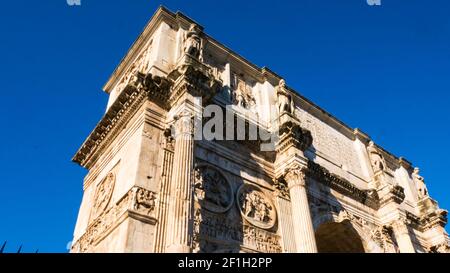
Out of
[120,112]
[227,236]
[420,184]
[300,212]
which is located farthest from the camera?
[420,184]

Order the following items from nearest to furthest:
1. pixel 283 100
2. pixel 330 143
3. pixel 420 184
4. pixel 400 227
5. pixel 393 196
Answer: pixel 283 100, pixel 400 227, pixel 393 196, pixel 330 143, pixel 420 184

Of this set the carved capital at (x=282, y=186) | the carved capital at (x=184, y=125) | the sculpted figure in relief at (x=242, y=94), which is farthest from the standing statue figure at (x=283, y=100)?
the carved capital at (x=184, y=125)

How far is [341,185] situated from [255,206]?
540 cm

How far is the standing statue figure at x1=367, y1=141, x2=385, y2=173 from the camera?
62.5ft

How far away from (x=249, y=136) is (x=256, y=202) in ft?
8.11

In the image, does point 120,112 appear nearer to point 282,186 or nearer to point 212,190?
point 212,190

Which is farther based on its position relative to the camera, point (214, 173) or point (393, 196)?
point (393, 196)

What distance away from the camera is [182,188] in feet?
31.8

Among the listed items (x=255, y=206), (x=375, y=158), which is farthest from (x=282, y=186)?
(x=375, y=158)

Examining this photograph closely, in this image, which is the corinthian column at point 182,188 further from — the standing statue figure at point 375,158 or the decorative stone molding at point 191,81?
the standing statue figure at point 375,158

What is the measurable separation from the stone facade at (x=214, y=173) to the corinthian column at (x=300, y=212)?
0.11 feet
